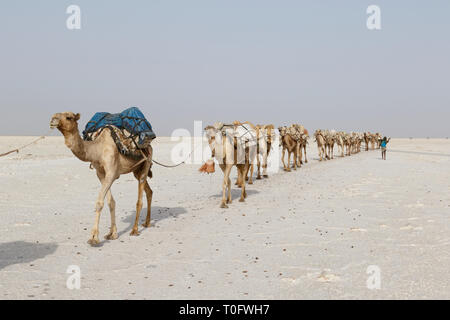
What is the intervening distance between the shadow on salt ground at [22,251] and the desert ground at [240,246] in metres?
0.02

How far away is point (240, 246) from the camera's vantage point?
8016 millimetres

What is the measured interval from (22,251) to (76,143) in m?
2.54

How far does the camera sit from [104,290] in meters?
5.68

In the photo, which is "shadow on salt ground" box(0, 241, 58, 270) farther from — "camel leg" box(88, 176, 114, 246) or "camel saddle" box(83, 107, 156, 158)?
"camel saddle" box(83, 107, 156, 158)

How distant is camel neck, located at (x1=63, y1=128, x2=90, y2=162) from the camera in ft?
24.3

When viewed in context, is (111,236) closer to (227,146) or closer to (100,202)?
(100,202)

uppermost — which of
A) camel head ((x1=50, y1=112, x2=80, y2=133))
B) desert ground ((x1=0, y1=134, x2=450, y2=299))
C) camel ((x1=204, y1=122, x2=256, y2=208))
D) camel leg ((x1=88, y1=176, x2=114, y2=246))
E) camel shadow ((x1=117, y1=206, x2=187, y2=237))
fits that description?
camel head ((x1=50, y1=112, x2=80, y2=133))

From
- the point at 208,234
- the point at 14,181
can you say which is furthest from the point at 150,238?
the point at 14,181

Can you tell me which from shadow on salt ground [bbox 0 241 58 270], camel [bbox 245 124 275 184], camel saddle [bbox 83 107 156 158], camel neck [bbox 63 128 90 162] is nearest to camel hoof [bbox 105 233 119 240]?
shadow on salt ground [bbox 0 241 58 270]

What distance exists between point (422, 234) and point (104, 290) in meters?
6.83

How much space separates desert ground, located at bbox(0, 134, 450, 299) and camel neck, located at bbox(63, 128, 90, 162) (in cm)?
201

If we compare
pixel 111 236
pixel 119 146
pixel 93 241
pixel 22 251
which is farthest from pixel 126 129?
pixel 22 251

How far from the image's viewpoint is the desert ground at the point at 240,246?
5.72 metres
